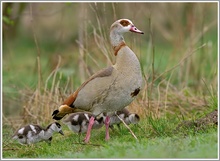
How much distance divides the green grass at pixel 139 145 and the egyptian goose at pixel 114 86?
0.34 m

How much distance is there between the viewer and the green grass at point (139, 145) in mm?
7227

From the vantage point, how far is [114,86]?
7988 millimetres

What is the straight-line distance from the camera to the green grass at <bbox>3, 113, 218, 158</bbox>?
23.7ft

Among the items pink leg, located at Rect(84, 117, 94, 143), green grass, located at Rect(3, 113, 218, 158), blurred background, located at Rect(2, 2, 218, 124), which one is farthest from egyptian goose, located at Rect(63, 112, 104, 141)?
blurred background, located at Rect(2, 2, 218, 124)

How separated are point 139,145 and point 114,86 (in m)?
0.73

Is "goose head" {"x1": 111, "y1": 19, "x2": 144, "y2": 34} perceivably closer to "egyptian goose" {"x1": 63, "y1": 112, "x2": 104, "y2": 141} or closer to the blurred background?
the blurred background

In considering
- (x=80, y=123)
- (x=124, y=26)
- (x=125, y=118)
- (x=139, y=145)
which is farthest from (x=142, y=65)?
(x=139, y=145)

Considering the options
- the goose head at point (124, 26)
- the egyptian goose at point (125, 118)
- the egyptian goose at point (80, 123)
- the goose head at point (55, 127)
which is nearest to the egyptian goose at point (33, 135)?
the goose head at point (55, 127)

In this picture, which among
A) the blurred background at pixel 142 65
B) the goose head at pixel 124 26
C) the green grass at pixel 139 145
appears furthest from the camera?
the blurred background at pixel 142 65

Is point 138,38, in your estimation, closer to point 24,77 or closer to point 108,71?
point 108,71

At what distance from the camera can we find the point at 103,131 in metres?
9.01

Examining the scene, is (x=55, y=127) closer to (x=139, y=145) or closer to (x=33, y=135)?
(x=33, y=135)

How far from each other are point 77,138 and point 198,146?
192 cm

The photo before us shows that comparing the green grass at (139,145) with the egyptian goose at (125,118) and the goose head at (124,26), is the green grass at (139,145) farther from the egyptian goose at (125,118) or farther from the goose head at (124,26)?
the goose head at (124,26)
